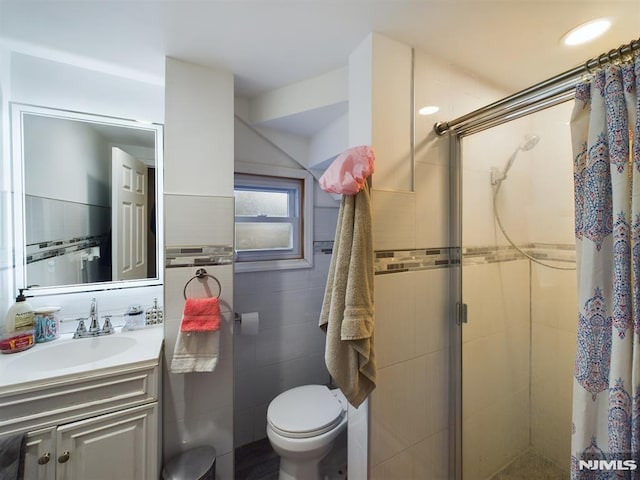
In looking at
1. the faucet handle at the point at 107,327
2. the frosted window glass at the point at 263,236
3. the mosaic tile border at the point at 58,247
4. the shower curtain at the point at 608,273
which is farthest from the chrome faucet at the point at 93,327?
the shower curtain at the point at 608,273

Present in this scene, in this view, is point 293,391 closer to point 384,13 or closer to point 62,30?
point 384,13

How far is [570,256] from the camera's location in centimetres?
123

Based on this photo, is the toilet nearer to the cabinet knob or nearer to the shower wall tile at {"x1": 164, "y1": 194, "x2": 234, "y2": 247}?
the cabinet knob

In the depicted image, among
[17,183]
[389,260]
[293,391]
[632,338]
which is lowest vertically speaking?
[293,391]

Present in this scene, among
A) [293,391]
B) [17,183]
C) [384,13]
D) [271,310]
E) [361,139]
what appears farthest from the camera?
[271,310]

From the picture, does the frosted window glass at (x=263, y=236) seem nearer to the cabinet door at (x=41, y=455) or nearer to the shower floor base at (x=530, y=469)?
the cabinet door at (x=41, y=455)

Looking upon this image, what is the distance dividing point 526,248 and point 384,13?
1.35 meters

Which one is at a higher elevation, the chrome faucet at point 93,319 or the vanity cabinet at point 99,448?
the chrome faucet at point 93,319

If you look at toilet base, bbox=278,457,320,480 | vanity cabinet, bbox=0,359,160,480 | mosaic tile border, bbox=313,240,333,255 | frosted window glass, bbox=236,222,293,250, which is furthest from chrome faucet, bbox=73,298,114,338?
mosaic tile border, bbox=313,240,333,255

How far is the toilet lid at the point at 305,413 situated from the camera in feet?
4.23

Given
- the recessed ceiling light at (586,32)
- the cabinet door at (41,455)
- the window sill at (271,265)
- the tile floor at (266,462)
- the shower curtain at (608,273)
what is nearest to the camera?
the shower curtain at (608,273)

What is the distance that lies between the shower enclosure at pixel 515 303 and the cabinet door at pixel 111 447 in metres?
1.47

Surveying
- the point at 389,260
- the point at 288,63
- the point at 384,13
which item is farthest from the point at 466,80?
the point at 389,260
